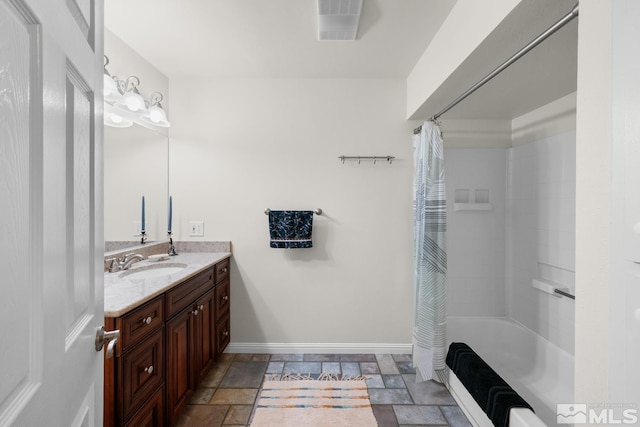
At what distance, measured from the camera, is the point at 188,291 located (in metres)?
1.82

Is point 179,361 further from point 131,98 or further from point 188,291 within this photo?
point 131,98

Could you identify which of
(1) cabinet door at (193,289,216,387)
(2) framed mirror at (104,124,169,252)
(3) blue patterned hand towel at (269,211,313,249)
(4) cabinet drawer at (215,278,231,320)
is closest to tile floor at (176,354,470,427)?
(1) cabinet door at (193,289,216,387)

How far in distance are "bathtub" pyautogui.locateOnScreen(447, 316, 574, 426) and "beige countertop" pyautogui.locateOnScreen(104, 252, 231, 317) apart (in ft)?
5.87

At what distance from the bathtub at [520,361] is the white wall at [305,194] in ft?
1.99

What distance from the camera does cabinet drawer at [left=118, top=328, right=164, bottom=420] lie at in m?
1.26

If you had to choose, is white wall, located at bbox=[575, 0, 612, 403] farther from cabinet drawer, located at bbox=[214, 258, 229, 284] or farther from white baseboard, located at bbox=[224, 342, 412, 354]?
cabinet drawer, located at bbox=[214, 258, 229, 284]

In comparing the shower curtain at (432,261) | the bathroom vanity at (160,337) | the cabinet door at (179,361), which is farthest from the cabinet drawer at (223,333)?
the shower curtain at (432,261)

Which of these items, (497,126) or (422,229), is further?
(497,126)

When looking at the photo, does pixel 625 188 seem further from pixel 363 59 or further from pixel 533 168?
pixel 533 168

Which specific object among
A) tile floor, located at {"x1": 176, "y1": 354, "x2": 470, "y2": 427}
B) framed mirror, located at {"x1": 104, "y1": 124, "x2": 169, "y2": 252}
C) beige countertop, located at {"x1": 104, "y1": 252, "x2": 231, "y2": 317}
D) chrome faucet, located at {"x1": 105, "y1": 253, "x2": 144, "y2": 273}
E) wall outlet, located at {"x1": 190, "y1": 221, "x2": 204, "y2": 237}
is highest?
framed mirror, located at {"x1": 104, "y1": 124, "x2": 169, "y2": 252}

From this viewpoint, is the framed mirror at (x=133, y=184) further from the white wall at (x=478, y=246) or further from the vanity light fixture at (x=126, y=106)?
the white wall at (x=478, y=246)

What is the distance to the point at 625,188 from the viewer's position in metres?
0.69

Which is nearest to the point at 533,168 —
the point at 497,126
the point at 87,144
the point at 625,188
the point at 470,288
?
the point at 497,126

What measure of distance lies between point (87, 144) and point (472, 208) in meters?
2.79
